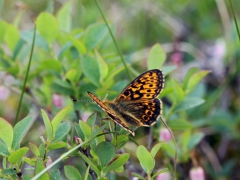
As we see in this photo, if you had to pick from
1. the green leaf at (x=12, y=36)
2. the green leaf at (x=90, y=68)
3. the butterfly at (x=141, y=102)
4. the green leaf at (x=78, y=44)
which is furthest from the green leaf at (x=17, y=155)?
the green leaf at (x=12, y=36)

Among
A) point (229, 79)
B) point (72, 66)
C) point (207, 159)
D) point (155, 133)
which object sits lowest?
point (207, 159)

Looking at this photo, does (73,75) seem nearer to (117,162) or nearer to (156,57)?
(156,57)

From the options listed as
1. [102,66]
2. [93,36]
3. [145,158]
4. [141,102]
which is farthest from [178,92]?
[145,158]

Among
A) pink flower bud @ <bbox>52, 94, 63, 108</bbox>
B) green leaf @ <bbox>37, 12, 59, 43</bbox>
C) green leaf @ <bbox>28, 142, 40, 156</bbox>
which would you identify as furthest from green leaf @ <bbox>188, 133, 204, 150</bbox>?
green leaf @ <bbox>28, 142, 40, 156</bbox>

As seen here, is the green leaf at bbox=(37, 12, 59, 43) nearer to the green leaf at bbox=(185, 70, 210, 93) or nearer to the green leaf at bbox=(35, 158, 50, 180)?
the green leaf at bbox=(185, 70, 210, 93)

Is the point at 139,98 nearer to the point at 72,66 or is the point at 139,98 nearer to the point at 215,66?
the point at 72,66

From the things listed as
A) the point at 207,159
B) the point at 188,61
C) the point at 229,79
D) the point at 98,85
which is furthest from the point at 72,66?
the point at 188,61

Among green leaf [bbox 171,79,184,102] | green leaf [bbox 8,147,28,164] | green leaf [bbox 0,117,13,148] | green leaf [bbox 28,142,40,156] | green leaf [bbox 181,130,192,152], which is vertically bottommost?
green leaf [bbox 181,130,192,152]
